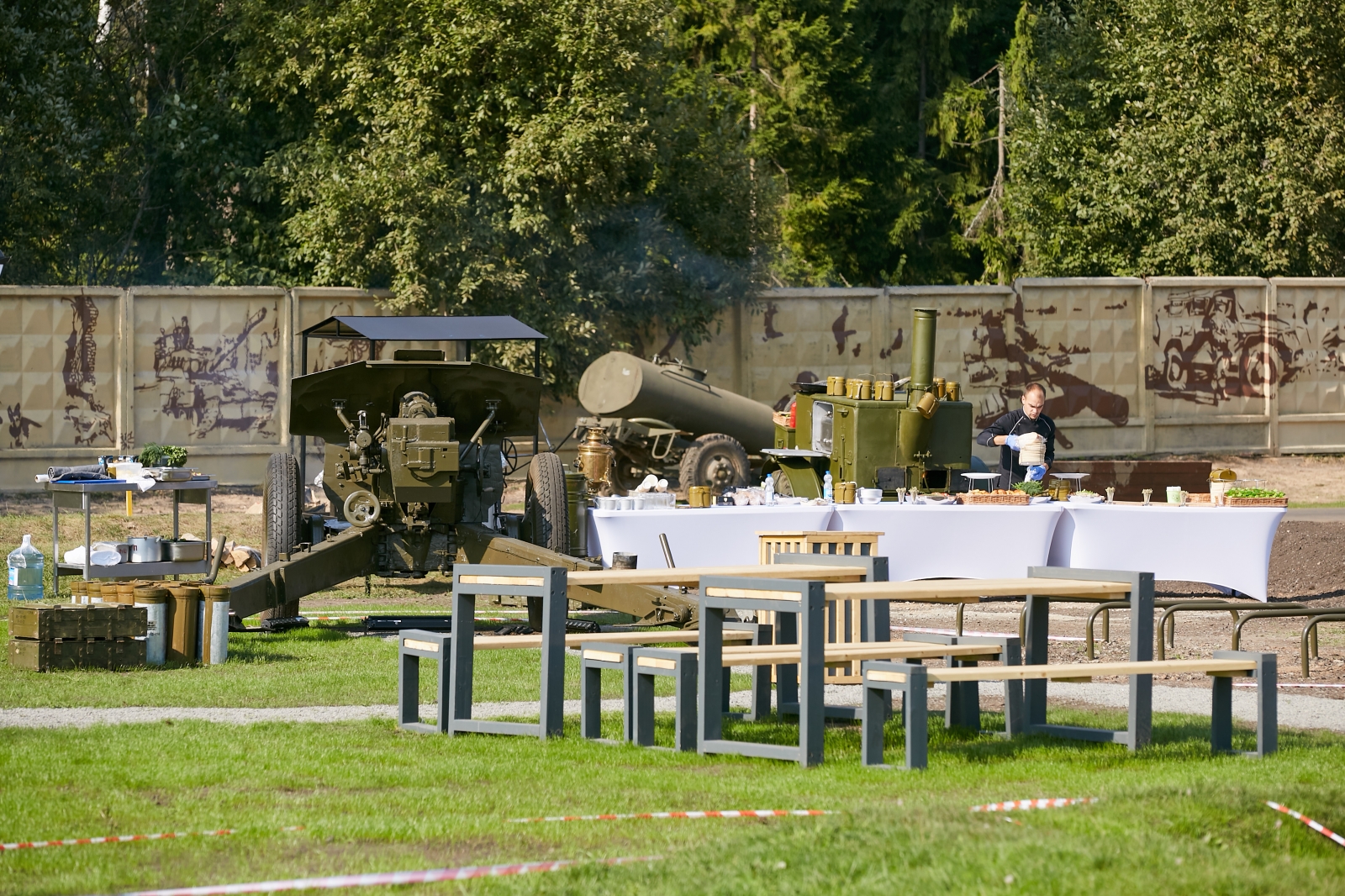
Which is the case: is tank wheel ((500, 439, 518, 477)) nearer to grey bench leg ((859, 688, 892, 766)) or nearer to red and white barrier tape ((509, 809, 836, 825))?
grey bench leg ((859, 688, 892, 766))

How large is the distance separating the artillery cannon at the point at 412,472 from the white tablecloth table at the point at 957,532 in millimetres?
2615

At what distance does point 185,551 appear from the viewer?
13336mm

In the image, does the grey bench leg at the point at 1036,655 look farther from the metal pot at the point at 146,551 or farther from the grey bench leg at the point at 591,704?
the metal pot at the point at 146,551

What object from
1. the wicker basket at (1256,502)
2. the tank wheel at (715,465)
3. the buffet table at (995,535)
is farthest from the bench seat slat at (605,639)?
the tank wheel at (715,465)

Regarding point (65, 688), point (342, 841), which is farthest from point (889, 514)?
point (342, 841)

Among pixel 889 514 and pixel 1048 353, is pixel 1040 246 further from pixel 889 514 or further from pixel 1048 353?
pixel 889 514

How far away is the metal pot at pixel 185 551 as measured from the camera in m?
13.3

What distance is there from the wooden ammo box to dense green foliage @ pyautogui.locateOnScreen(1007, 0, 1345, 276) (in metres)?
22.2

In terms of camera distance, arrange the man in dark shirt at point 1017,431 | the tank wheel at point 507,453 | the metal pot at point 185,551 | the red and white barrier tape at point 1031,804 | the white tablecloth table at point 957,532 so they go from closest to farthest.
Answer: the red and white barrier tape at point 1031,804
the metal pot at point 185,551
the tank wheel at point 507,453
the white tablecloth table at point 957,532
the man in dark shirt at point 1017,431

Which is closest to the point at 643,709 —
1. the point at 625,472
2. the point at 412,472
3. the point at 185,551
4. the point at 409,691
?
the point at 409,691

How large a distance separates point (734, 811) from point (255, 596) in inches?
225

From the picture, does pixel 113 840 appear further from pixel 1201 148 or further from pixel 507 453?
pixel 1201 148

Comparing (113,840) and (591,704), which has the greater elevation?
(591,704)

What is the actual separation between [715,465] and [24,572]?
7.31m
